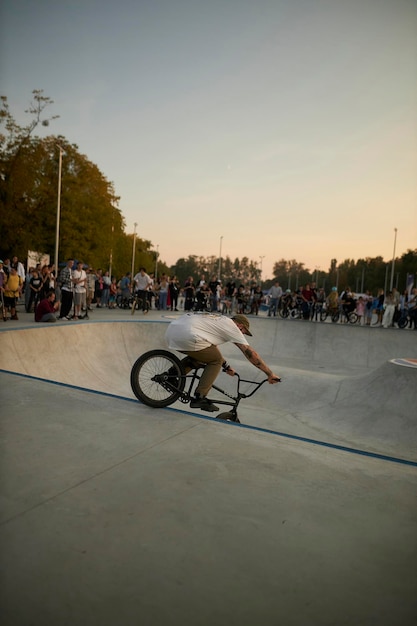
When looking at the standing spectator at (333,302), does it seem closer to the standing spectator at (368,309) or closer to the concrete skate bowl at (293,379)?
the standing spectator at (368,309)

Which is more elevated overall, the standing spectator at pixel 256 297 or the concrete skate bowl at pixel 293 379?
the standing spectator at pixel 256 297

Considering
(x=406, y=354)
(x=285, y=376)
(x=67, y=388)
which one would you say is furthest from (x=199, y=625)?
(x=406, y=354)

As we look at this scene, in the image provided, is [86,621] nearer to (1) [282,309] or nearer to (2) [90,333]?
(2) [90,333]

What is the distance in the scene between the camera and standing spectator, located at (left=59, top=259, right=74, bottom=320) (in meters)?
12.0

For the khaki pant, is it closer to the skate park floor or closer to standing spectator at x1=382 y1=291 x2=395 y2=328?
the skate park floor

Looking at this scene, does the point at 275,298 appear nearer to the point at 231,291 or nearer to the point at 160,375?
the point at 231,291

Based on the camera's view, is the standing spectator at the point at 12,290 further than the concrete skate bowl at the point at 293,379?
Yes

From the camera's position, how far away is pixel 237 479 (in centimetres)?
304

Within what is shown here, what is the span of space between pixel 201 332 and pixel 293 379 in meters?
5.71

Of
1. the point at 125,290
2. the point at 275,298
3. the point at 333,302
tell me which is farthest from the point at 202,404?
the point at 125,290

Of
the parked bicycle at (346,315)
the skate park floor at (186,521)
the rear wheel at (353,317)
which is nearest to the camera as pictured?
the skate park floor at (186,521)

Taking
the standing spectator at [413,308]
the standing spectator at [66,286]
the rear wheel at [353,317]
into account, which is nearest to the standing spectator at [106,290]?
the standing spectator at [66,286]

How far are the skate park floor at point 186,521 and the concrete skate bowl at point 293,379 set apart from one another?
136cm

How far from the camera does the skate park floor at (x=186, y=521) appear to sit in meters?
1.86
